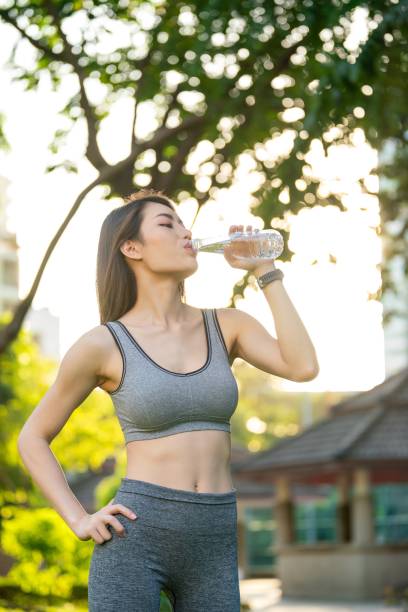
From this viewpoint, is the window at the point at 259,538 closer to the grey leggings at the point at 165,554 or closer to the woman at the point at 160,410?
the woman at the point at 160,410

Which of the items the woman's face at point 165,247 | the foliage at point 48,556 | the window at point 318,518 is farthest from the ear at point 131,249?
the window at point 318,518

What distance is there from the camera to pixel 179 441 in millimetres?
3588

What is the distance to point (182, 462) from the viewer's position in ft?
11.7

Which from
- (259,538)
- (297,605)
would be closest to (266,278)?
(297,605)

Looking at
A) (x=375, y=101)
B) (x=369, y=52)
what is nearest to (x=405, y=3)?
(x=369, y=52)

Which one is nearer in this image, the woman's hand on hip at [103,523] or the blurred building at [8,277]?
the woman's hand on hip at [103,523]

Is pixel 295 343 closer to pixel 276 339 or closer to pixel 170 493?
pixel 276 339

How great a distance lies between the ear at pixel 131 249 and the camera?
392 cm

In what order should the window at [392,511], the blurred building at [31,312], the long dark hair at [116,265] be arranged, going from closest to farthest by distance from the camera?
the long dark hair at [116,265], the window at [392,511], the blurred building at [31,312]

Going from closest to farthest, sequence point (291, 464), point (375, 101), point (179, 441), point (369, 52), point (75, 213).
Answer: point (179, 441) < point (369, 52) < point (375, 101) < point (75, 213) < point (291, 464)

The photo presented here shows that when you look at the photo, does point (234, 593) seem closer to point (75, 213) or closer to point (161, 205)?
point (161, 205)

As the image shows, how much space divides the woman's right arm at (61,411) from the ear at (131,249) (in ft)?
0.87

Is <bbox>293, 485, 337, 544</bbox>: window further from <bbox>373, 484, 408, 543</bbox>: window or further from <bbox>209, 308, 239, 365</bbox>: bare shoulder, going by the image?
<bbox>209, 308, 239, 365</bbox>: bare shoulder

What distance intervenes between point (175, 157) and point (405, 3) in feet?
13.7
